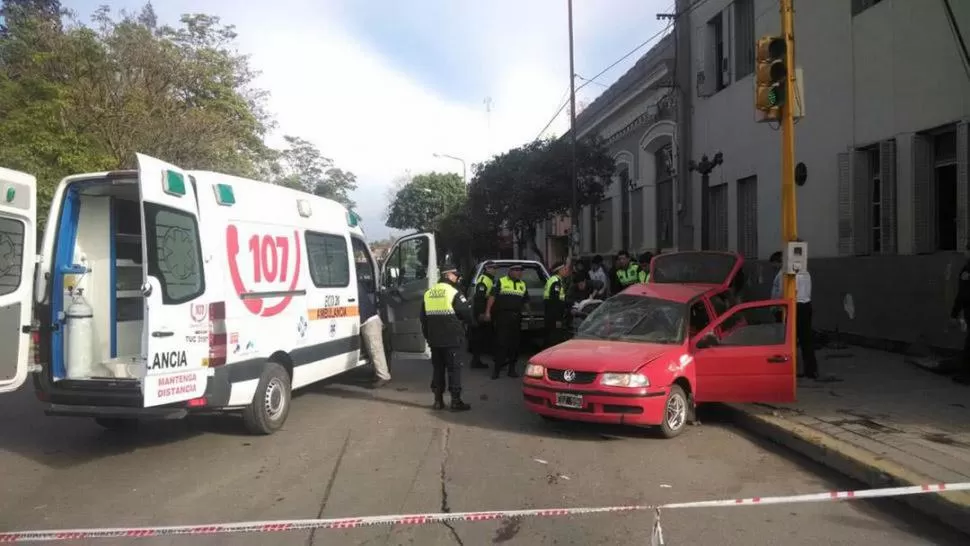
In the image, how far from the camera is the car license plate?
7.03m

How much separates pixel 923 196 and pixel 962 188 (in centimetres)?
87

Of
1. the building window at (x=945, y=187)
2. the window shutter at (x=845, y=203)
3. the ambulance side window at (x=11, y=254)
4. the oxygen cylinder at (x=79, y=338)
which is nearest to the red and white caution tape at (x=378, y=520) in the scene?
the oxygen cylinder at (x=79, y=338)

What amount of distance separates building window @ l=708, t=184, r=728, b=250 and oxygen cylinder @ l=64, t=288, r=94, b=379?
14760 mm

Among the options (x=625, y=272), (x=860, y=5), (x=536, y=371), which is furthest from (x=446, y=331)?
(x=860, y=5)

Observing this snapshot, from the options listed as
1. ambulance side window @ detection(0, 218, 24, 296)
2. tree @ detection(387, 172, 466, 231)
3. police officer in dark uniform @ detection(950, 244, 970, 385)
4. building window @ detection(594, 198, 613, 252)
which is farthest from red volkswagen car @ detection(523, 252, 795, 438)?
tree @ detection(387, 172, 466, 231)

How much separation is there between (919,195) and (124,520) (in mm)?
11334

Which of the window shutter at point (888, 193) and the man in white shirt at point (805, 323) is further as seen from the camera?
the window shutter at point (888, 193)

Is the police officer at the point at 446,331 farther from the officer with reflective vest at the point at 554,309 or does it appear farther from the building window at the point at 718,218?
the building window at the point at 718,218

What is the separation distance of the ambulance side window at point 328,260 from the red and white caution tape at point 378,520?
385cm

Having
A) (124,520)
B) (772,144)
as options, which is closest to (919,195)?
(772,144)

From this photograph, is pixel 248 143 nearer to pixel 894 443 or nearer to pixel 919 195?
pixel 919 195

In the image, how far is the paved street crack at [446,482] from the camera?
4.75 meters

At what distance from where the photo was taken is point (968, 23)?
9914mm

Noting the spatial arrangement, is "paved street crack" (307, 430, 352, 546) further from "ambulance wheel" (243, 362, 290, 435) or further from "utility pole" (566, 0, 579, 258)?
"utility pole" (566, 0, 579, 258)
